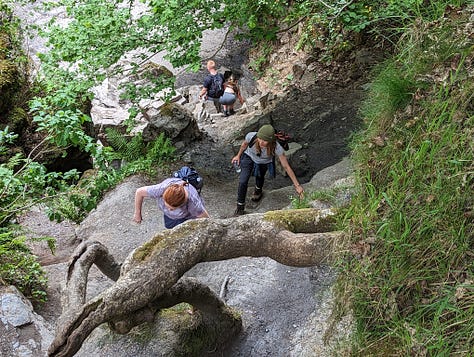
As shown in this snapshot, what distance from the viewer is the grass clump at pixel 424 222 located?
8.95 ft

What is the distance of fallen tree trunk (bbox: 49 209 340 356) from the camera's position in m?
3.32

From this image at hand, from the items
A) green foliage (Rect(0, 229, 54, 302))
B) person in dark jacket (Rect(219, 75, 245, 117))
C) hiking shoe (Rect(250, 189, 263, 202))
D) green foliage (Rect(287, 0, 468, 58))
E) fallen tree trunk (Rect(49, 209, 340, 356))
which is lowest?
hiking shoe (Rect(250, 189, 263, 202))

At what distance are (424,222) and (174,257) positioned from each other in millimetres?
1881

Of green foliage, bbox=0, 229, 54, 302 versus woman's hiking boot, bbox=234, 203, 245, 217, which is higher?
green foliage, bbox=0, 229, 54, 302

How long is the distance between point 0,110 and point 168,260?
10840mm

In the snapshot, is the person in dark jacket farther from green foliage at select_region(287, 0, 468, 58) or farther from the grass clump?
the grass clump

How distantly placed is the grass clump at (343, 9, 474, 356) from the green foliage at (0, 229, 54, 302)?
5.35m

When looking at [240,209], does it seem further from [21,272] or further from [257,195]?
[21,272]

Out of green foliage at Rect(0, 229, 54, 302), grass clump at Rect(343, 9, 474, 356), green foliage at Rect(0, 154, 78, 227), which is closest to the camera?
grass clump at Rect(343, 9, 474, 356)

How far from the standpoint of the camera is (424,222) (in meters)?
2.93

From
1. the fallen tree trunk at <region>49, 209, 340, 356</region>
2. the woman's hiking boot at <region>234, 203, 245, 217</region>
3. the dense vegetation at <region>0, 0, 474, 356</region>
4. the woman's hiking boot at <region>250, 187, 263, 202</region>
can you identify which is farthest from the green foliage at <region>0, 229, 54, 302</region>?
the dense vegetation at <region>0, 0, 474, 356</region>

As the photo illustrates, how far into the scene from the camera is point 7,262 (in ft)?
23.1

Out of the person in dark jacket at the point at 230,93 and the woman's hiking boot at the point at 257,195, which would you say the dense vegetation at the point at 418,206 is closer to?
the woman's hiking boot at the point at 257,195

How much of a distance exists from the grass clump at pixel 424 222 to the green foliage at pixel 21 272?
5.35m
